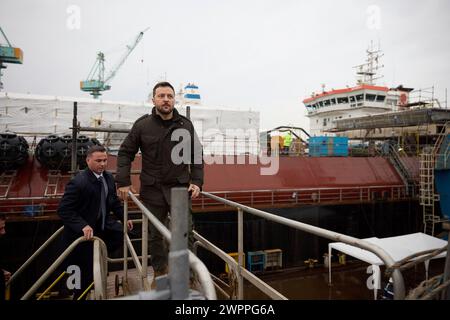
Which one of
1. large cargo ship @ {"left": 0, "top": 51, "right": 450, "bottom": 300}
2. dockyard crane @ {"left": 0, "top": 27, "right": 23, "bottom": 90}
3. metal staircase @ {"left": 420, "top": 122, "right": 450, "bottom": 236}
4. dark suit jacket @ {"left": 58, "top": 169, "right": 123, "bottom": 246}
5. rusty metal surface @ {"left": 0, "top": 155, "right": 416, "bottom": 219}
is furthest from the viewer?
dockyard crane @ {"left": 0, "top": 27, "right": 23, "bottom": 90}

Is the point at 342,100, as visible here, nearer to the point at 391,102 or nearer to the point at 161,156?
the point at 391,102

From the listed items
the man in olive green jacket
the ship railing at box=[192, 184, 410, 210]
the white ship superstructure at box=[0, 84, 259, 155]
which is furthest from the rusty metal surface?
the man in olive green jacket

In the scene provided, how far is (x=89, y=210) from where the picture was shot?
3.34m

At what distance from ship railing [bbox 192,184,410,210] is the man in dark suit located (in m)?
5.58

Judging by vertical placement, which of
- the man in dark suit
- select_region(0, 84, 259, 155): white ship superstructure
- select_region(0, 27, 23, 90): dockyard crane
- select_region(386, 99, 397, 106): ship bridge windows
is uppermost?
select_region(0, 27, 23, 90): dockyard crane

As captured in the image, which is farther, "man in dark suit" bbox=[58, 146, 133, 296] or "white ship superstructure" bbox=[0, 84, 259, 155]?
"white ship superstructure" bbox=[0, 84, 259, 155]

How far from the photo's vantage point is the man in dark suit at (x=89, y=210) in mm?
3152

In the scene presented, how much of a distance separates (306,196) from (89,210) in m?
8.87

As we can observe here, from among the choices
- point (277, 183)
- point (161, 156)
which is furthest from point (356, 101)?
point (161, 156)

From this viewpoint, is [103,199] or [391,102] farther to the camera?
[391,102]

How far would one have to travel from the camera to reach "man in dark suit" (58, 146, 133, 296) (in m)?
3.15

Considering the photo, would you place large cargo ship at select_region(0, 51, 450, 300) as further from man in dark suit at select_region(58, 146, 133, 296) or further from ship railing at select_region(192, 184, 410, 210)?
man in dark suit at select_region(58, 146, 133, 296)

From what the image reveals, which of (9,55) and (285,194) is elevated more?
(9,55)
